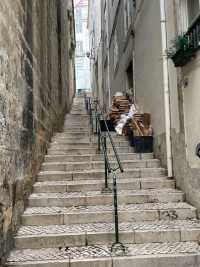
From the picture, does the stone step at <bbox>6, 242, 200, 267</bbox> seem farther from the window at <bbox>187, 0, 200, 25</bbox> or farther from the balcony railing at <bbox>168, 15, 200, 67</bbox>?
the window at <bbox>187, 0, 200, 25</bbox>

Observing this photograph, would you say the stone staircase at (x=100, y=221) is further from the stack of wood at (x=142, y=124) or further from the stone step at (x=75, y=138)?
the stone step at (x=75, y=138)

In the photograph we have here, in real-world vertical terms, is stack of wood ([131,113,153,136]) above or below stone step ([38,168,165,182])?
above

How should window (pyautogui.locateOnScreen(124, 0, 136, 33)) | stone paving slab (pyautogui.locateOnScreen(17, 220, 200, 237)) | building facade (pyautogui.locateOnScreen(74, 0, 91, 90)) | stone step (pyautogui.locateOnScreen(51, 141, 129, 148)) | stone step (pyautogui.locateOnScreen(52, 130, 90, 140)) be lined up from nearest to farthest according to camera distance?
stone paving slab (pyautogui.locateOnScreen(17, 220, 200, 237))
stone step (pyautogui.locateOnScreen(51, 141, 129, 148))
stone step (pyautogui.locateOnScreen(52, 130, 90, 140))
window (pyautogui.locateOnScreen(124, 0, 136, 33))
building facade (pyautogui.locateOnScreen(74, 0, 91, 90))

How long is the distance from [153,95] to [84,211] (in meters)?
3.12

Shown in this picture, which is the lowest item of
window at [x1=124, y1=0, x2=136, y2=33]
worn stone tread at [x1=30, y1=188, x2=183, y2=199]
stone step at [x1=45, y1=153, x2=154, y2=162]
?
worn stone tread at [x1=30, y1=188, x2=183, y2=199]

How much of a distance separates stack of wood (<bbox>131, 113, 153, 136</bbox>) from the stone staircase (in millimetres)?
833

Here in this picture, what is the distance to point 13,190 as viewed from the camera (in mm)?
4172

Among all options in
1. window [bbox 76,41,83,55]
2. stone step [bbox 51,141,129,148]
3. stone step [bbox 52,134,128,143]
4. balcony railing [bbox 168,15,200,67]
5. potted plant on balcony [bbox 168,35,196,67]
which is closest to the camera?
balcony railing [bbox 168,15,200,67]

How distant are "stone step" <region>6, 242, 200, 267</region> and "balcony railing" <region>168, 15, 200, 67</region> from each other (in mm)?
2441

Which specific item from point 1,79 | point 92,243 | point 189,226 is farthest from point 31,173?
point 189,226

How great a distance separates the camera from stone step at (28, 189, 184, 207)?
16.9 feet

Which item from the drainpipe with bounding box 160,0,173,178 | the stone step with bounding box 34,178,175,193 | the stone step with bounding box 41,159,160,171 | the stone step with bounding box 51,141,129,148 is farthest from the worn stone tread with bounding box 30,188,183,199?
the stone step with bounding box 51,141,129,148

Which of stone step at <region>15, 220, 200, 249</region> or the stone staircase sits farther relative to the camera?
stone step at <region>15, 220, 200, 249</region>

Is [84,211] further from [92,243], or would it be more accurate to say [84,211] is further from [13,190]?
[13,190]
